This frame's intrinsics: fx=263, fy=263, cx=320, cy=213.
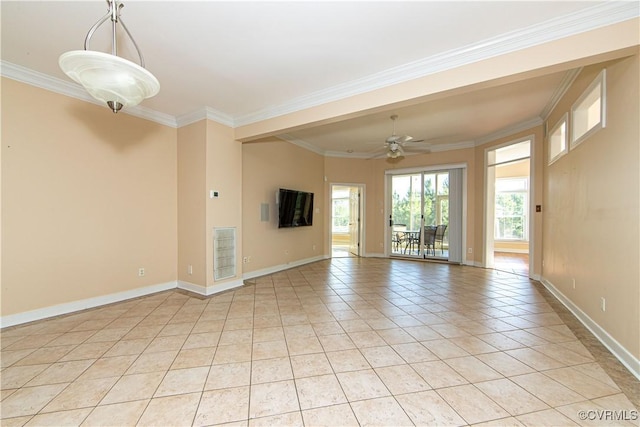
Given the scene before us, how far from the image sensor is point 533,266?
4844 mm

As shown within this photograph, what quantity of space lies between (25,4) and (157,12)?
3.20 feet

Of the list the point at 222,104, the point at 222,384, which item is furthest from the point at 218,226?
the point at 222,384

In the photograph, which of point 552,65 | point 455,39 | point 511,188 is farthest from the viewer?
point 511,188

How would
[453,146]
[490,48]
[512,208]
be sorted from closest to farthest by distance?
[490,48]
[453,146]
[512,208]

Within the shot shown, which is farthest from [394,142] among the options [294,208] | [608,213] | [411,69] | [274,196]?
[608,213]

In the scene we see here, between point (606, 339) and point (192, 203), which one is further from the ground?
point (192, 203)

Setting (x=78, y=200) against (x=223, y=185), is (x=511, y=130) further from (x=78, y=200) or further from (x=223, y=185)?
(x=78, y=200)

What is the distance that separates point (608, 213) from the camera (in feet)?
7.98

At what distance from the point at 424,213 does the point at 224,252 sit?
5.18 m

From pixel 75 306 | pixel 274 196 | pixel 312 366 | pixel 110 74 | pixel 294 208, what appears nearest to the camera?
pixel 110 74

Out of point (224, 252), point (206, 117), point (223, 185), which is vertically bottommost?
point (224, 252)

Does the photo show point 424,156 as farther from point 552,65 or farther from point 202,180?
point 202,180

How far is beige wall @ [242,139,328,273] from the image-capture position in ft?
16.3

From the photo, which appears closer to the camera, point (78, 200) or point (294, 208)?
point (78, 200)
